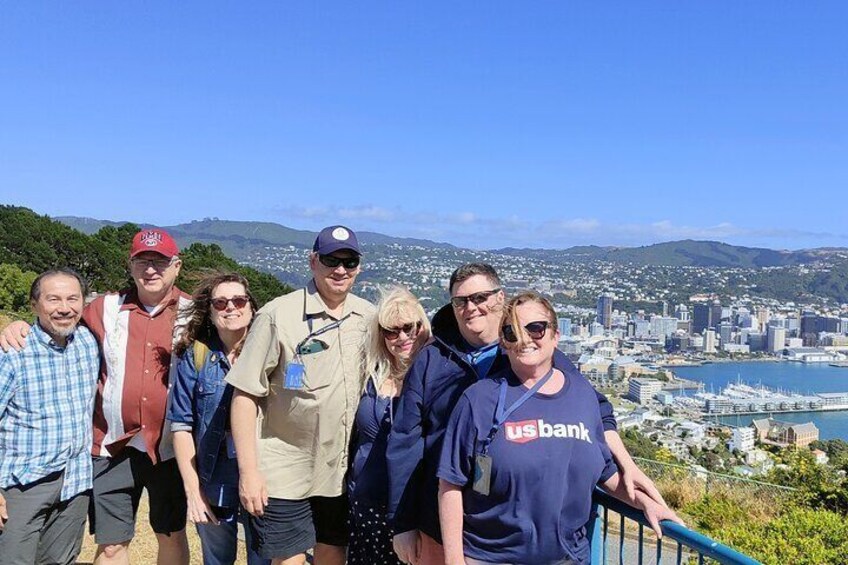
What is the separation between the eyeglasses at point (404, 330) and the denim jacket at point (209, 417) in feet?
2.48

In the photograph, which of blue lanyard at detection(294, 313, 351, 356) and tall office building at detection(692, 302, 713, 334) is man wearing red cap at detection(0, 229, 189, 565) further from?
tall office building at detection(692, 302, 713, 334)

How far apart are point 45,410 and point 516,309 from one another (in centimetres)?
209

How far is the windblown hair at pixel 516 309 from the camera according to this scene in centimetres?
224

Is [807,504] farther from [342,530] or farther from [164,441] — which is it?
[164,441]

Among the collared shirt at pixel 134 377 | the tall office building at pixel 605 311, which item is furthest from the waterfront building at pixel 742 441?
the tall office building at pixel 605 311

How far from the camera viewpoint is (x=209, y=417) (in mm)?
2947

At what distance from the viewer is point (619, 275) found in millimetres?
149625

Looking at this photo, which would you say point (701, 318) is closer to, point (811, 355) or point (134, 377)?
point (811, 355)

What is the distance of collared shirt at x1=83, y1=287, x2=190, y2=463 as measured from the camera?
3.12 metres

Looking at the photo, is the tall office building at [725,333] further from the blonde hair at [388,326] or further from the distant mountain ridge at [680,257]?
the blonde hair at [388,326]

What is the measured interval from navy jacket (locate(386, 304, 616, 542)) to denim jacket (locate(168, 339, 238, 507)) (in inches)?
33.7

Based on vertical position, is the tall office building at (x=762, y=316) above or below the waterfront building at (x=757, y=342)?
above

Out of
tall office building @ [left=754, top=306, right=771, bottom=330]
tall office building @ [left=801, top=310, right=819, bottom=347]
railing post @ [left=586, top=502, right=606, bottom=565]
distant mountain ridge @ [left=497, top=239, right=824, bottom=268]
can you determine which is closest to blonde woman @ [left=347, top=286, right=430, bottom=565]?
railing post @ [left=586, top=502, right=606, bottom=565]

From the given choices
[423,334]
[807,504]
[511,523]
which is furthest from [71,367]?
[807,504]
